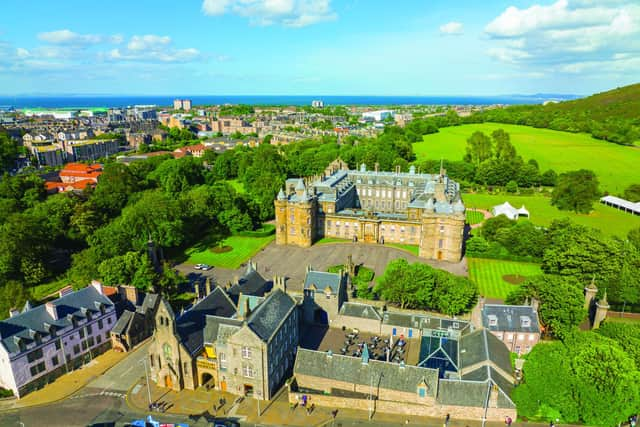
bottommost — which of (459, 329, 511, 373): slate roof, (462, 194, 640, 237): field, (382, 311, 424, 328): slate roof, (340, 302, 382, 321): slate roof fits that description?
(462, 194, 640, 237): field

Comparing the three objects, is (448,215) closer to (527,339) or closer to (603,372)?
(527,339)

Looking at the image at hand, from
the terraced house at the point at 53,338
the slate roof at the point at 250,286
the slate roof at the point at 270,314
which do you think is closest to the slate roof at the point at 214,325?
the slate roof at the point at 270,314

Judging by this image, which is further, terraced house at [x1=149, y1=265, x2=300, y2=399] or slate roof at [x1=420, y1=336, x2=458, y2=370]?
slate roof at [x1=420, y1=336, x2=458, y2=370]

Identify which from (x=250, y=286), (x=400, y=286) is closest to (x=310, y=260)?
(x=250, y=286)

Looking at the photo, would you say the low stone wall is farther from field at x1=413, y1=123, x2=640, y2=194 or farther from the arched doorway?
field at x1=413, y1=123, x2=640, y2=194

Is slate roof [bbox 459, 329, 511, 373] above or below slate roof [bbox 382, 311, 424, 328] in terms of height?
above

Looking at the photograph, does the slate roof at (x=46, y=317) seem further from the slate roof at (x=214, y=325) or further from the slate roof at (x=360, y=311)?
the slate roof at (x=360, y=311)

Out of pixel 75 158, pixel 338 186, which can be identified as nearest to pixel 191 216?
pixel 338 186

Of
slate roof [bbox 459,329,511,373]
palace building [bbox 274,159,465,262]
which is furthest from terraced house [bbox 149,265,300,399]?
palace building [bbox 274,159,465,262]
